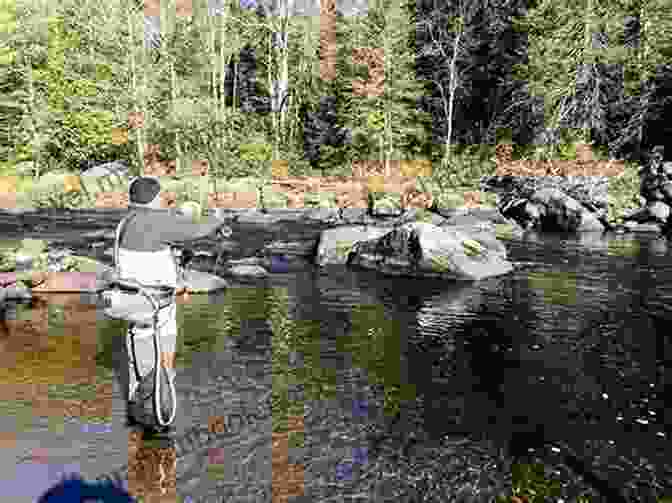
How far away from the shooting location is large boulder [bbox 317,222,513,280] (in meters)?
14.5

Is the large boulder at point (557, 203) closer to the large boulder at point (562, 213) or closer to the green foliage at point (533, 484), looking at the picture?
the large boulder at point (562, 213)

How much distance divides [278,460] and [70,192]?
1205 inches

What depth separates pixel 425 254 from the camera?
47.7ft

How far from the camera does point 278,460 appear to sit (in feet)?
17.8

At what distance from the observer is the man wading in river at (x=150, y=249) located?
5.48m

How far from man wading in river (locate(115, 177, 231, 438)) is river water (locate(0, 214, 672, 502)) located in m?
0.84

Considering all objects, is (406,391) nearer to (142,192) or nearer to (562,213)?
(142,192)

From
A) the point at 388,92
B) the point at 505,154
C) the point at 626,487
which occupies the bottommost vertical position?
the point at 626,487

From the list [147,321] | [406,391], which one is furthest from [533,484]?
[147,321]

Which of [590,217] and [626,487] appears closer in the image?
[626,487]

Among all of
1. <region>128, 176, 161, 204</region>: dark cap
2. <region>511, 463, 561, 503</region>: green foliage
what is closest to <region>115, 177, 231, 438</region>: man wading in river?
<region>128, 176, 161, 204</region>: dark cap

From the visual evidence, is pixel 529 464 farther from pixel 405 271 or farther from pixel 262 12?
pixel 262 12

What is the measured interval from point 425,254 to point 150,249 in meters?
9.79

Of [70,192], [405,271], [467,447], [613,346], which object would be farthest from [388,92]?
[467,447]
